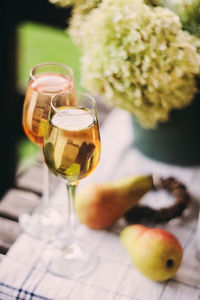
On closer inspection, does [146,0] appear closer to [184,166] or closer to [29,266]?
[184,166]

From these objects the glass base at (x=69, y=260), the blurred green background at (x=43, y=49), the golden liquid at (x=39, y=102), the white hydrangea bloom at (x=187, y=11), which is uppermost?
the white hydrangea bloom at (x=187, y=11)

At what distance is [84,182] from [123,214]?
16cm

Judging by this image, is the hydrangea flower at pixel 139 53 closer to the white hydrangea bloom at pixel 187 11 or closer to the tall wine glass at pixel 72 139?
the white hydrangea bloom at pixel 187 11

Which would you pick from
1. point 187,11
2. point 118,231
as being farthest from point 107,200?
point 187,11

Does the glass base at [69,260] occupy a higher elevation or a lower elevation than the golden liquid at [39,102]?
lower

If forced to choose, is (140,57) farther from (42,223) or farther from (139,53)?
(42,223)

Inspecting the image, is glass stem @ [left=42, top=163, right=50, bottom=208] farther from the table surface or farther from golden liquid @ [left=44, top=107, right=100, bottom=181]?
golden liquid @ [left=44, top=107, right=100, bottom=181]

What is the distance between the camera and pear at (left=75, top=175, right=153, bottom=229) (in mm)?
823

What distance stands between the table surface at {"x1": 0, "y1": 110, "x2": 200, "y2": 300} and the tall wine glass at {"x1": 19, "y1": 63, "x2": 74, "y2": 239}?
1.1 inches

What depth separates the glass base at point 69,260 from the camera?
0.76 metres

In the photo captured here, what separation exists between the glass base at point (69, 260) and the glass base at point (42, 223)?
40 mm

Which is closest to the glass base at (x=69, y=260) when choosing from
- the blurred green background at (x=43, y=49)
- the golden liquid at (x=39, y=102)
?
the golden liquid at (x=39, y=102)

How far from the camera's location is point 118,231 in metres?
0.84

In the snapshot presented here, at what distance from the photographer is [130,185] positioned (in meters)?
0.85
